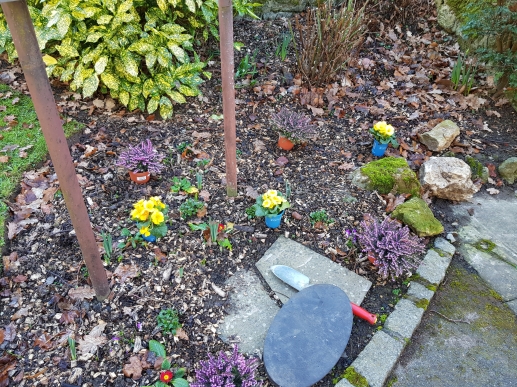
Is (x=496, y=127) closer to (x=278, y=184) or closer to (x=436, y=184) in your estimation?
(x=436, y=184)

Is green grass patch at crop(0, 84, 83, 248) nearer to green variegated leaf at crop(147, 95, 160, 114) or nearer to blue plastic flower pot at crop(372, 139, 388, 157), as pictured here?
green variegated leaf at crop(147, 95, 160, 114)

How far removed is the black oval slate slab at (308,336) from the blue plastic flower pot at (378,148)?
5.26 ft

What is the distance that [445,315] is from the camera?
2480 millimetres

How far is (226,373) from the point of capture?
6.16 feet

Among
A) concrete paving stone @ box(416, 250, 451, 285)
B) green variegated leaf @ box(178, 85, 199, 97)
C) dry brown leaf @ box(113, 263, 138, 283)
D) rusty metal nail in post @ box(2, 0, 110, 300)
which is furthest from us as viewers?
green variegated leaf @ box(178, 85, 199, 97)

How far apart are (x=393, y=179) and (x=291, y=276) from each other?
125 centimetres

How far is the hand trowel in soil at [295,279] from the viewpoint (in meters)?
2.33

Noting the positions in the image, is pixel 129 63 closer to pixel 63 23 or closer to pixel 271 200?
pixel 63 23

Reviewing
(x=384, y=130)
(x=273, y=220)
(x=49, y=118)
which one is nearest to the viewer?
(x=49, y=118)

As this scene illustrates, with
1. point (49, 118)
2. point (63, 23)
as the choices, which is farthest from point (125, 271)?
point (63, 23)

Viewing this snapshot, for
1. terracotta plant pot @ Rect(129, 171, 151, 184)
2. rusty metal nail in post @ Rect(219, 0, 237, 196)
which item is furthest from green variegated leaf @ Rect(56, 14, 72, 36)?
rusty metal nail in post @ Rect(219, 0, 237, 196)

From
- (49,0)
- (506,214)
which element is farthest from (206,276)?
(49,0)

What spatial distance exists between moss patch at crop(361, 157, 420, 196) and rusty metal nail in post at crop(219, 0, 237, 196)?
3.68 ft

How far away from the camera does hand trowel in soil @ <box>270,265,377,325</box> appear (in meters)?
2.33
